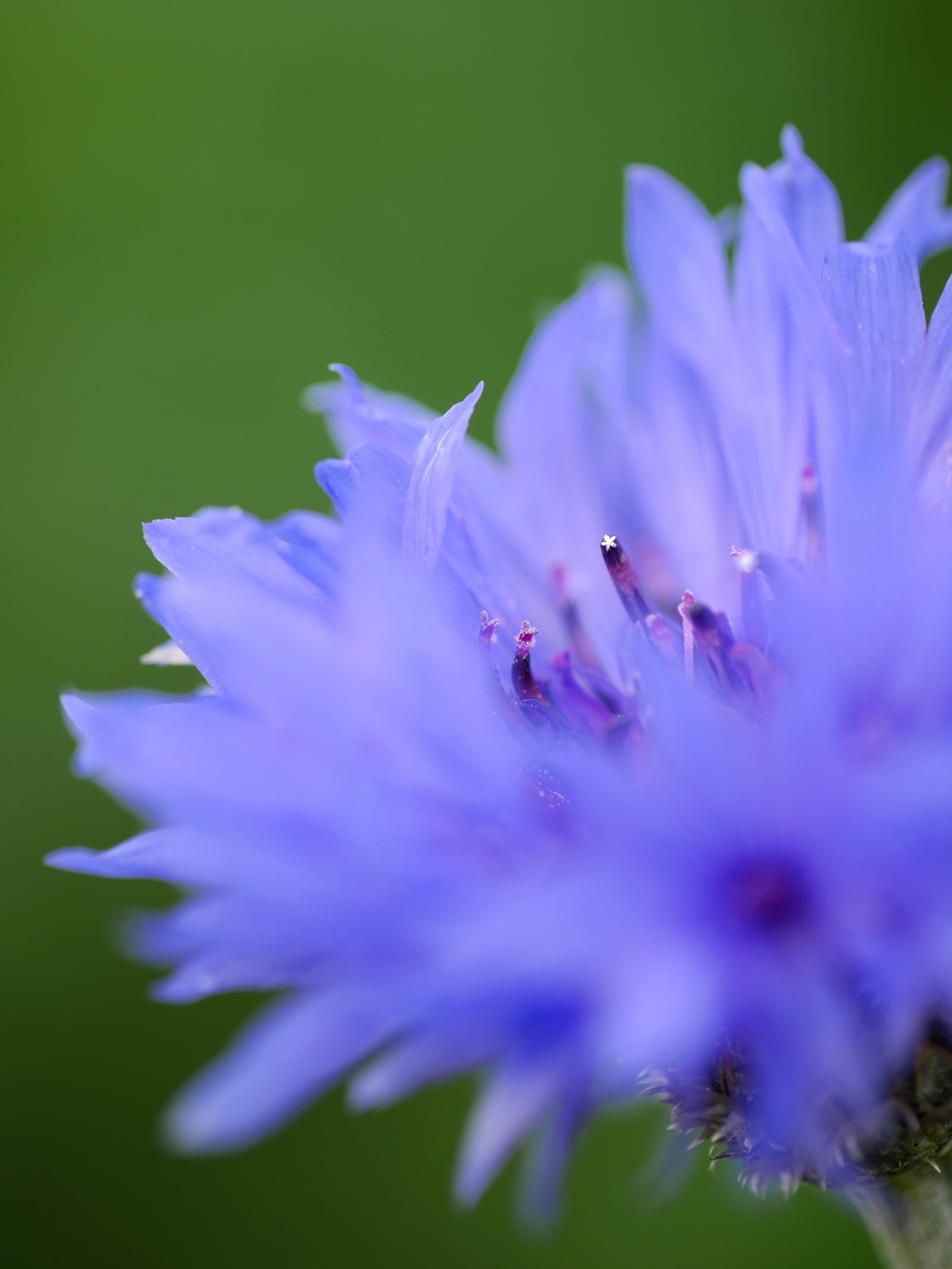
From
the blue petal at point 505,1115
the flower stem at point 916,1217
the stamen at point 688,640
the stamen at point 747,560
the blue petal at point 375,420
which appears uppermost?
the blue petal at point 375,420

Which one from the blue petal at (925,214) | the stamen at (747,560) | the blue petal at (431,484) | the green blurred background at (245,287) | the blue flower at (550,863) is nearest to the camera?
the blue flower at (550,863)

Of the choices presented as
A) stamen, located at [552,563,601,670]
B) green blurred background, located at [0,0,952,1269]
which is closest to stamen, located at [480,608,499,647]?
stamen, located at [552,563,601,670]

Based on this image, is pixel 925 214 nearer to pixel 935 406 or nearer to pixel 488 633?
pixel 935 406

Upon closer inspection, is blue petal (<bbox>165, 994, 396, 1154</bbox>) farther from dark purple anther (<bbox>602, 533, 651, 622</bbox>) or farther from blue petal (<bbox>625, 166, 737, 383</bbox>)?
blue petal (<bbox>625, 166, 737, 383</bbox>)

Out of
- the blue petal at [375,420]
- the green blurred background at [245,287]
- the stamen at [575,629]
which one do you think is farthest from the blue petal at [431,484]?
the green blurred background at [245,287]

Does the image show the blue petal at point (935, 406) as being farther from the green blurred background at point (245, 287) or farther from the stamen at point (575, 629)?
the green blurred background at point (245, 287)
